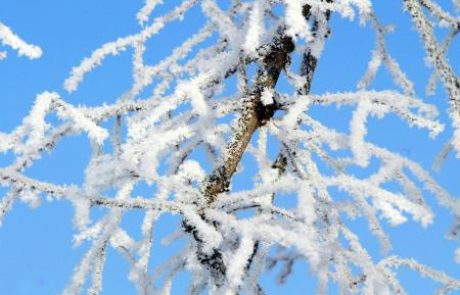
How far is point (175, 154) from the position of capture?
11.7 ft

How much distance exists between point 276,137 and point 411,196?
2.29 feet

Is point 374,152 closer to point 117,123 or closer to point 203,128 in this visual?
point 203,128

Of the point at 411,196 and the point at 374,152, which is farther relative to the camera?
the point at 411,196

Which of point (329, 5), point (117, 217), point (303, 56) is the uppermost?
point (303, 56)

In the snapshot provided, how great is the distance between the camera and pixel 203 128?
2.98 metres

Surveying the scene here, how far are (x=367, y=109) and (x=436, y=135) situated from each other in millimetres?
299

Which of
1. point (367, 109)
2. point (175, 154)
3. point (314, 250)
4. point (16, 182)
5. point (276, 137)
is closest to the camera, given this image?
point (314, 250)

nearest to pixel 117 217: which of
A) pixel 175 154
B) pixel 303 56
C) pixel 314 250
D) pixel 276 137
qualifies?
pixel 175 154

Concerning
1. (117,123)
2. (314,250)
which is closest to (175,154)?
(117,123)

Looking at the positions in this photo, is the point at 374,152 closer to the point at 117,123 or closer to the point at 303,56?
the point at 303,56

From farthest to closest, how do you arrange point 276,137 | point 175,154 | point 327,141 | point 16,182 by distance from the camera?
1. point 175,154
2. point 276,137
3. point 327,141
4. point 16,182

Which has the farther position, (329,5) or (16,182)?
(329,5)

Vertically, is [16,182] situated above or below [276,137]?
below

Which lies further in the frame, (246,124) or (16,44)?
(246,124)
